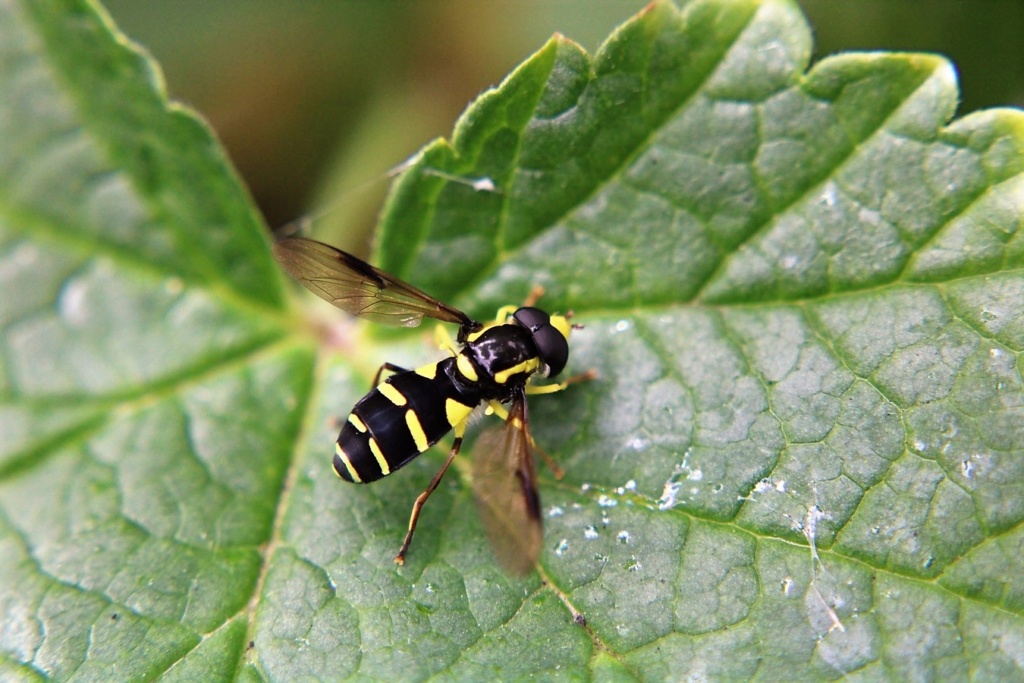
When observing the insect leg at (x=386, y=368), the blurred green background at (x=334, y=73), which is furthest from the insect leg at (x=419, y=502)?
the blurred green background at (x=334, y=73)

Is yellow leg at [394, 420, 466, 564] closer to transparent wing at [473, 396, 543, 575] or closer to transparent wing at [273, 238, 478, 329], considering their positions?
transparent wing at [473, 396, 543, 575]

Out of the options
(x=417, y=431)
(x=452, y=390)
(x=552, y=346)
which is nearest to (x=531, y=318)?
(x=552, y=346)

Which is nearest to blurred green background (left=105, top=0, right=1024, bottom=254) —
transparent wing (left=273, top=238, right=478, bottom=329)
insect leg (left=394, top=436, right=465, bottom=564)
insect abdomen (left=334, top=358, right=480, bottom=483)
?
transparent wing (left=273, top=238, right=478, bottom=329)

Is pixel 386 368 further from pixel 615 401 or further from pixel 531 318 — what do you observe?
pixel 615 401

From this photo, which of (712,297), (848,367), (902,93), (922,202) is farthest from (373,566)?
(902,93)

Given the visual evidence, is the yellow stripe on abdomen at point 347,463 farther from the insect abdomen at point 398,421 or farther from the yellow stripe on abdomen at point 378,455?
the yellow stripe on abdomen at point 378,455

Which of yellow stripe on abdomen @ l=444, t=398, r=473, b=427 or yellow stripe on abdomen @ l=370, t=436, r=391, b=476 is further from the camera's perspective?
yellow stripe on abdomen @ l=444, t=398, r=473, b=427
